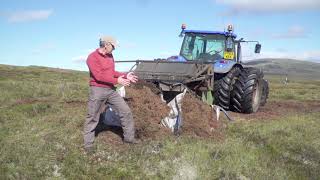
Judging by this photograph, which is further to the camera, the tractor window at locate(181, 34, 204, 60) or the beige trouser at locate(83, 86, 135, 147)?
the tractor window at locate(181, 34, 204, 60)

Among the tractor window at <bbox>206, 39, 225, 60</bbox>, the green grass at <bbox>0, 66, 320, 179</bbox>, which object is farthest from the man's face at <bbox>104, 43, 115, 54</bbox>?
the tractor window at <bbox>206, 39, 225, 60</bbox>

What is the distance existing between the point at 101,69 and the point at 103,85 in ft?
0.96

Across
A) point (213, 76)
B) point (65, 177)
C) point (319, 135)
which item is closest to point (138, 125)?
point (65, 177)

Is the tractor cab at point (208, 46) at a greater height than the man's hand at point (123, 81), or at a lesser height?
greater

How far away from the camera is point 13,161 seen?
299 inches

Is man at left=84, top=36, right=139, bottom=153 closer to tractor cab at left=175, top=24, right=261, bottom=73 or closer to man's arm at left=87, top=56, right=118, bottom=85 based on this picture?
man's arm at left=87, top=56, right=118, bottom=85

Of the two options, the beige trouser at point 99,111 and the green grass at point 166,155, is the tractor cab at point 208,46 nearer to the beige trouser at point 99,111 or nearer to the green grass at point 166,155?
the green grass at point 166,155

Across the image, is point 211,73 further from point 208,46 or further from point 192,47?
point 192,47

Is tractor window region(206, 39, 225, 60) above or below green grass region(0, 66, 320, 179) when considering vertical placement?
above

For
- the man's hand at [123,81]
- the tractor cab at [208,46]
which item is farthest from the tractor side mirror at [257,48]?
the man's hand at [123,81]

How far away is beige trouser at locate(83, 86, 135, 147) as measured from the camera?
26.6 feet

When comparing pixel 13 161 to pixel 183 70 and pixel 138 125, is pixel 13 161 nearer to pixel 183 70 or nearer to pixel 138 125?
pixel 138 125

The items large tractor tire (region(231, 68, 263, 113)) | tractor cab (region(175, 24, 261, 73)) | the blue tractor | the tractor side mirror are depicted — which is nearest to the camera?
the blue tractor

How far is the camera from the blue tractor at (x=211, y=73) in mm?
10859
